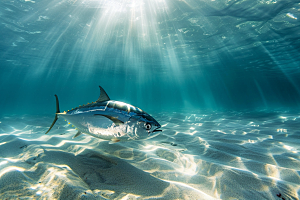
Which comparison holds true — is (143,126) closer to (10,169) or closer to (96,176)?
(96,176)

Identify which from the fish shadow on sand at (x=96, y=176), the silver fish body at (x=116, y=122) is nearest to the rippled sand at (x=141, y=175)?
the fish shadow on sand at (x=96, y=176)

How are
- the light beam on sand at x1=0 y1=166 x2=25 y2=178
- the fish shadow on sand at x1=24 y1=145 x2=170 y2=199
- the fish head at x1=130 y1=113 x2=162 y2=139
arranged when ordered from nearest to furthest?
the fish shadow on sand at x1=24 y1=145 x2=170 y2=199 < the fish head at x1=130 y1=113 x2=162 y2=139 < the light beam on sand at x1=0 y1=166 x2=25 y2=178

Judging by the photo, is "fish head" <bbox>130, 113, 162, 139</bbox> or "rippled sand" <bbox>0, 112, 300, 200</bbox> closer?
"rippled sand" <bbox>0, 112, 300, 200</bbox>

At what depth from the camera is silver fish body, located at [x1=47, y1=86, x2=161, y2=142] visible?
5.63 feet

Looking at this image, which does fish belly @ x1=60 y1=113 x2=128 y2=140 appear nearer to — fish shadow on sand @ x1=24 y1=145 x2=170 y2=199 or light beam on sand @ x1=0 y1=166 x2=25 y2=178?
fish shadow on sand @ x1=24 y1=145 x2=170 y2=199

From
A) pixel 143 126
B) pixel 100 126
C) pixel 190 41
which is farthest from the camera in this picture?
pixel 190 41

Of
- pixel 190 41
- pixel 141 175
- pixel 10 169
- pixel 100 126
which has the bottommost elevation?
pixel 141 175

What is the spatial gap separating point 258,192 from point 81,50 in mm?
22350

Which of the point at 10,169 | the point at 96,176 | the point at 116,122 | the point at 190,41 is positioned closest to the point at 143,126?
the point at 116,122

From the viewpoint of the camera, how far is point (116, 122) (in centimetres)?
171

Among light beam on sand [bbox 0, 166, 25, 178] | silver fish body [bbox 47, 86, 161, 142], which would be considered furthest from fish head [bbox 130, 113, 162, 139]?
light beam on sand [bbox 0, 166, 25, 178]

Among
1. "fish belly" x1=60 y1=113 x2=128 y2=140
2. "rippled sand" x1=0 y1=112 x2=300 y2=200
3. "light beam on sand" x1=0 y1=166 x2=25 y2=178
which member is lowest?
"rippled sand" x1=0 y1=112 x2=300 y2=200

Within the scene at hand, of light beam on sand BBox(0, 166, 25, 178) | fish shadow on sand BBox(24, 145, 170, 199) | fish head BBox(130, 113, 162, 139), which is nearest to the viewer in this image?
fish shadow on sand BBox(24, 145, 170, 199)

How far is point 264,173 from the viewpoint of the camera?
227 centimetres
